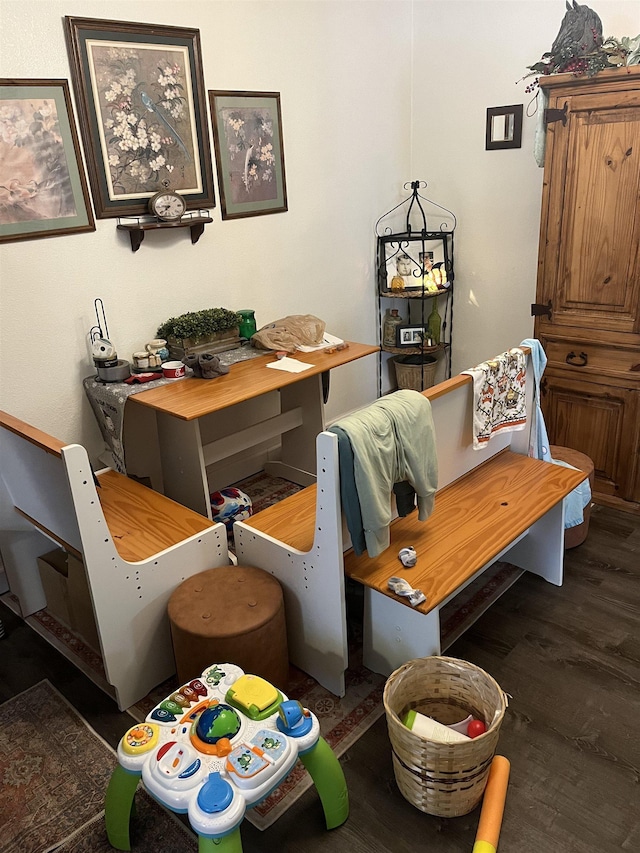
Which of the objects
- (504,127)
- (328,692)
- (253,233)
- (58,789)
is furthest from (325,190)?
(58,789)

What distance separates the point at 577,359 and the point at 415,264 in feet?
3.88

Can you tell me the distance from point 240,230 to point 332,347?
0.76 m

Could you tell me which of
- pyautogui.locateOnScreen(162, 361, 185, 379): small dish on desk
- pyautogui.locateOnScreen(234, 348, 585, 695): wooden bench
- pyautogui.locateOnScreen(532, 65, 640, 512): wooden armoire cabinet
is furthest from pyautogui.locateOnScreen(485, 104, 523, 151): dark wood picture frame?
pyautogui.locateOnScreen(162, 361, 185, 379): small dish on desk

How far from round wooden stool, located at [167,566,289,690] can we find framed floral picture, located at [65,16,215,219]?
167 centimetres

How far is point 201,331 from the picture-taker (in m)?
3.10

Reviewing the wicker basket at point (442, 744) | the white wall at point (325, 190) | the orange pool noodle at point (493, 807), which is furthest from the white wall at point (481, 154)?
the orange pool noodle at point (493, 807)

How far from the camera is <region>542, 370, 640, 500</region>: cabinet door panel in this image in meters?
3.11

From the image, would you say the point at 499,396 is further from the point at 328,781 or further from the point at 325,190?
the point at 325,190

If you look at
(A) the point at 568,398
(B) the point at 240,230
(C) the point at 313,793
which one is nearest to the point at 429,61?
(B) the point at 240,230

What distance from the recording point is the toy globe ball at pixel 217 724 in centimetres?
158

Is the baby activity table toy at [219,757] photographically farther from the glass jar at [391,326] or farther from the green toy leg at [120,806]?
the glass jar at [391,326]

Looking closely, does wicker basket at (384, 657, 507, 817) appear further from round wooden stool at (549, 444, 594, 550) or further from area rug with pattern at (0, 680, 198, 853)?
round wooden stool at (549, 444, 594, 550)

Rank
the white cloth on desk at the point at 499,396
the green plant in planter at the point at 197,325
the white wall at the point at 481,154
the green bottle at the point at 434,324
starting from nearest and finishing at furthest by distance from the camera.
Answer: the white cloth on desk at the point at 499,396, the green plant in planter at the point at 197,325, the white wall at the point at 481,154, the green bottle at the point at 434,324

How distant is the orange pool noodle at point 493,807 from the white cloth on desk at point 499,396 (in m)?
1.13
